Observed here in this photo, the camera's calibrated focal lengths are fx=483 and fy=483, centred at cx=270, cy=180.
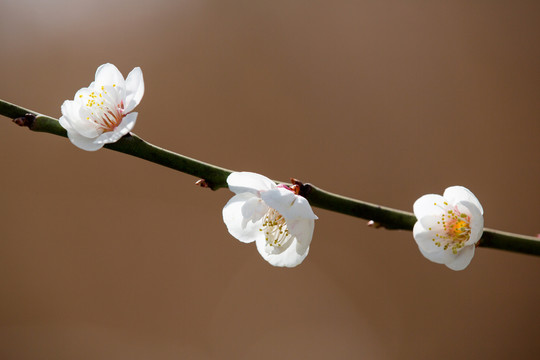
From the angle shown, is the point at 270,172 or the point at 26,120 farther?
the point at 270,172

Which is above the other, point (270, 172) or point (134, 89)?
point (270, 172)

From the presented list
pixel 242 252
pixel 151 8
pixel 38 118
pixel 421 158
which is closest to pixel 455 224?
pixel 38 118

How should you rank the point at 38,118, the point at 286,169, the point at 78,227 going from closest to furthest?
1. the point at 38,118
2. the point at 78,227
3. the point at 286,169

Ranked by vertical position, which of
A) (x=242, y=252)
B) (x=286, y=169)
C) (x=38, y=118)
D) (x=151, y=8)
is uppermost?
(x=151, y=8)

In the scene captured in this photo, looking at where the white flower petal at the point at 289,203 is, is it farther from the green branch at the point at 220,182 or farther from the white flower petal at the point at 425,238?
the white flower petal at the point at 425,238

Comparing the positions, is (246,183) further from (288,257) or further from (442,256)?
(442,256)

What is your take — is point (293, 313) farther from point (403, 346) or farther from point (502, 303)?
point (502, 303)

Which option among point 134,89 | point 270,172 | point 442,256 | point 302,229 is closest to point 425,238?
point 442,256
